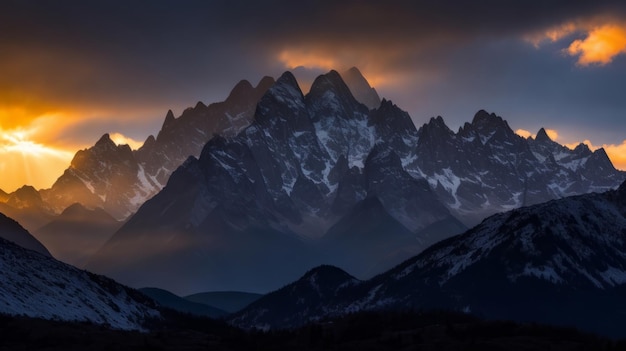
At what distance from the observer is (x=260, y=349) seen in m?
195

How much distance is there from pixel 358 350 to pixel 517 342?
26589 mm

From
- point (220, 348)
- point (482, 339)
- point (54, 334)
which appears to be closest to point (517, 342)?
point (482, 339)

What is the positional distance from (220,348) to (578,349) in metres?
60.6

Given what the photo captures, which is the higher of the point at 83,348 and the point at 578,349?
the point at 83,348

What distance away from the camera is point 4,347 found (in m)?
180

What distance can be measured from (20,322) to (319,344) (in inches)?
2119

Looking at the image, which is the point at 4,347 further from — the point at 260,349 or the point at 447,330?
the point at 447,330

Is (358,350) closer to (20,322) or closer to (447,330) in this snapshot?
(447,330)

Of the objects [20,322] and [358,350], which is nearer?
[358,350]

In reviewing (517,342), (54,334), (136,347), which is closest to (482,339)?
(517,342)

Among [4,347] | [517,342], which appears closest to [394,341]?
[517,342]

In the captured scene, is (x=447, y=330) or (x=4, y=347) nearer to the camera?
(x=4, y=347)

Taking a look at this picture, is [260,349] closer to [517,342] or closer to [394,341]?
[394,341]

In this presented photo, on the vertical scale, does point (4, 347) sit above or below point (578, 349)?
above
